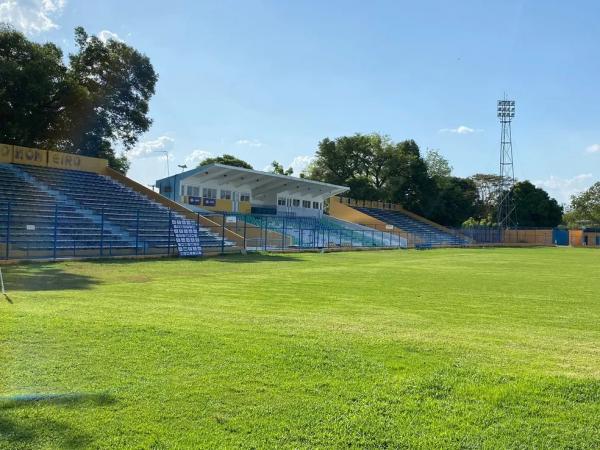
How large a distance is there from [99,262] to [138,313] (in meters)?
13.6

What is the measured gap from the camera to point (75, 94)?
113 feet

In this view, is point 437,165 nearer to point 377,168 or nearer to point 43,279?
point 377,168

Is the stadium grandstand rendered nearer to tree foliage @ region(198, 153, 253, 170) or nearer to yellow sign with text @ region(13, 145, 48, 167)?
yellow sign with text @ region(13, 145, 48, 167)

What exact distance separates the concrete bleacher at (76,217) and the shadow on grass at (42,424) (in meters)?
18.0

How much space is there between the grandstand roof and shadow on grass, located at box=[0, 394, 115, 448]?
40.0 m

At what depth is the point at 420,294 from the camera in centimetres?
1336

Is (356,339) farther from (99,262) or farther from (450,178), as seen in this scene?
(450,178)

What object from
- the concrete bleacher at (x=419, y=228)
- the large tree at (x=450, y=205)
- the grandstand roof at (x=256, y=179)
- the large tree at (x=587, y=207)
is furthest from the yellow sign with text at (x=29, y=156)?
the large tree at (x=587, y=207)

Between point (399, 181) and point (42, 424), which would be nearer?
point (42, 424)

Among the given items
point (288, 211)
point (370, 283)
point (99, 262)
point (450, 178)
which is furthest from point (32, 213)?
point (450, 178)

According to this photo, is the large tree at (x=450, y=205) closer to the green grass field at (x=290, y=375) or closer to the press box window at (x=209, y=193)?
the press box window at (x=209, y=193)

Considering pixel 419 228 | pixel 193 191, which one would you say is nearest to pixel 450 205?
pixel 419 228

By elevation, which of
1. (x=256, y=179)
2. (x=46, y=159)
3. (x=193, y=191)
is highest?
(x=256, y=179)

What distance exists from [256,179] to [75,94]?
1974 centimetres
